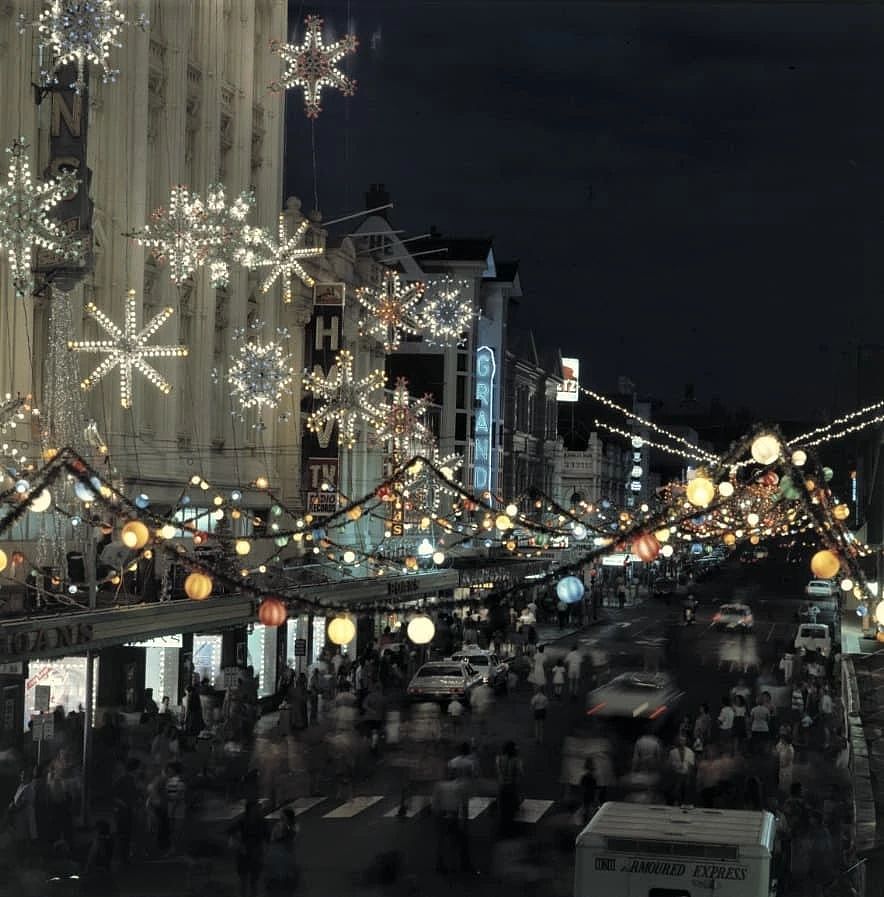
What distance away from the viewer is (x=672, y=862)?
1386 centimetres

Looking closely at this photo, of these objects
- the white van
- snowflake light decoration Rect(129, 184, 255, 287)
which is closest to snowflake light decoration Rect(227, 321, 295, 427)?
snowflake light decoration Rect(129, 184, 255, 287)

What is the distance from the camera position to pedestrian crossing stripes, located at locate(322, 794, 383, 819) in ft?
80.0

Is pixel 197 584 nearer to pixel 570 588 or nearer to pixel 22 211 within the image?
pixel 570 588

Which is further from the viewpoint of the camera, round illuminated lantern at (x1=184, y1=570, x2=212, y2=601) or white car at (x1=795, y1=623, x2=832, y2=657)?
white car at (x1=795, y1=623, x2=832, y2=657)

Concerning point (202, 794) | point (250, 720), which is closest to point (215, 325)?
point (250, 720)

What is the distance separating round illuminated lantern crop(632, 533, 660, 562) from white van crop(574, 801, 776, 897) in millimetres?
2753

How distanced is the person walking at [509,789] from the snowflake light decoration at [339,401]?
2019cm

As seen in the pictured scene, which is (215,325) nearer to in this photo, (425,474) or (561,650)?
(425,474)

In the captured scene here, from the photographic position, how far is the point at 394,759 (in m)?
30.5

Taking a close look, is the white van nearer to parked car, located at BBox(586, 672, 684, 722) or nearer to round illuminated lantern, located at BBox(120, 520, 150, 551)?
round illuminated lantern, located at BBox(120, 520, 150, 551)

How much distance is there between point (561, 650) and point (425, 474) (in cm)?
850

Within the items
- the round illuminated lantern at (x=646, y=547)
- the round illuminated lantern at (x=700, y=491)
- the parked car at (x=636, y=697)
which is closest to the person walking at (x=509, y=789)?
the round illuminated lantern at (x=700, y=491)

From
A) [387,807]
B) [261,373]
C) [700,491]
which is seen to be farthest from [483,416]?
[700,491]

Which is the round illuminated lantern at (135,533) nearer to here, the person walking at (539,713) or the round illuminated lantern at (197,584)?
the round illuminated lantern at (197,584)
